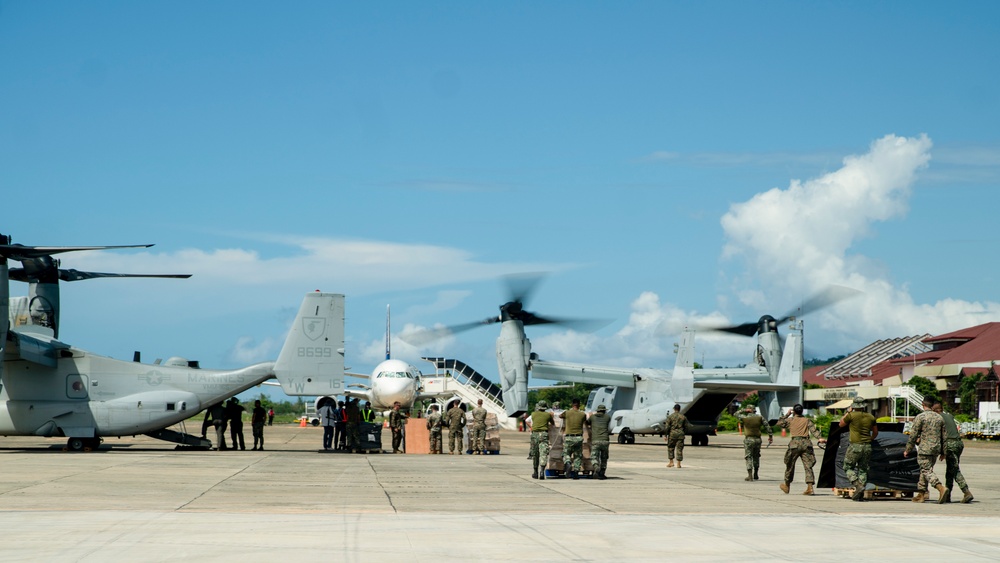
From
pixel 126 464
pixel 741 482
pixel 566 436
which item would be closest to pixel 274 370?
pixel 126 464

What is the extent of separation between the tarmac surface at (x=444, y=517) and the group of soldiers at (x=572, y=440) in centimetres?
40

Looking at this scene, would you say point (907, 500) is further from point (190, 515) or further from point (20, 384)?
point (20, 384)

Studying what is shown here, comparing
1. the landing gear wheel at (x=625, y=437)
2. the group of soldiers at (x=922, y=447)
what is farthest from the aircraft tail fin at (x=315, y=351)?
the landing gear wheel at (x=625, y=437)

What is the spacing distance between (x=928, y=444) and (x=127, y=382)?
21491mm

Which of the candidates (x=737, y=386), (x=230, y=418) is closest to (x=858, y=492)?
(x=230, y=418)

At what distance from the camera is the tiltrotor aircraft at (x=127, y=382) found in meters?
28.3

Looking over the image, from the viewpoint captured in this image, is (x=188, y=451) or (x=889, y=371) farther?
(x=889, y=371)

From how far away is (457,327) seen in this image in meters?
43.1

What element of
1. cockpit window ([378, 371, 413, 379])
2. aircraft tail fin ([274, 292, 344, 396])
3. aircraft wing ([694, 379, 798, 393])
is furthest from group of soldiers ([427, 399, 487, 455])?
cockpit window ([378, 371, 413, 379])

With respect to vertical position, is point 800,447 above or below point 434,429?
above

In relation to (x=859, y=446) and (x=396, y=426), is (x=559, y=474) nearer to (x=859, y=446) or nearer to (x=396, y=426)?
(x=859, y=446)

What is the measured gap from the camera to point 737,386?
3950cm

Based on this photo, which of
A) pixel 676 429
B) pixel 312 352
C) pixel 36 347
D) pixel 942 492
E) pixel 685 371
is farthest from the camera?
pixel 685 371

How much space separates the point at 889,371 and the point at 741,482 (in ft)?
276
